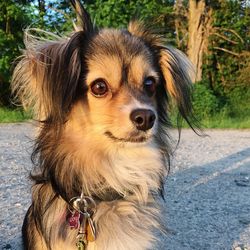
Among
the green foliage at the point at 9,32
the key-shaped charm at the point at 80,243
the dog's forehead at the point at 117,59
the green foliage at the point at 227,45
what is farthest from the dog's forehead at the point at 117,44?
the green foliage at the point at 227,45

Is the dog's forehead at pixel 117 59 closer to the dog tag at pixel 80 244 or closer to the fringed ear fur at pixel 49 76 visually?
the fringed ear fur at pixel 49 76

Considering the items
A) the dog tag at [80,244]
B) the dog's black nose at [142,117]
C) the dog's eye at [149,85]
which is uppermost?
the dog's eye at [149,85]

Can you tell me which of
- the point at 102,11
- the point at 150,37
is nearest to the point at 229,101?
the point at 102,11

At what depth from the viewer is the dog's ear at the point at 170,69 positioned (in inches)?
135

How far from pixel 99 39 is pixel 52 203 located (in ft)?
4.11

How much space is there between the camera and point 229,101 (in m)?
18.7

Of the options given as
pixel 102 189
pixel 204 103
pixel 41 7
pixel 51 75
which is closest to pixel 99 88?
pixel 51 75

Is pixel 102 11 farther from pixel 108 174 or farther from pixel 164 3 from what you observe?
pixel 108 174

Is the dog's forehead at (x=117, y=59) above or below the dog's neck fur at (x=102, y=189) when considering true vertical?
above

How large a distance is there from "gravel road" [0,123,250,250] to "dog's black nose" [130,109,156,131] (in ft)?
2.75

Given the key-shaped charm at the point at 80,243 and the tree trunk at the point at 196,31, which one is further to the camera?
the tree trunk at the point at 196,31

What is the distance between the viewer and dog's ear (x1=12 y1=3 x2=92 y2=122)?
2746mm

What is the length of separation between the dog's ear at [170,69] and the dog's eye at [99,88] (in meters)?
0.69

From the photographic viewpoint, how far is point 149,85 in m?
3.16
